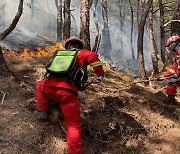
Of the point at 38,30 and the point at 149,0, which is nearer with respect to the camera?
the point at 149,0

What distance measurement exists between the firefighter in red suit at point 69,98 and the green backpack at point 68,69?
0.09m

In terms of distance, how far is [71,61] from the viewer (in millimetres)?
4535

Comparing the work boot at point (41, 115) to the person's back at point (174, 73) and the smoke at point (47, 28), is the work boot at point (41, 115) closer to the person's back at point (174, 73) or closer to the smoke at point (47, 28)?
the person's back at point (174, 73)

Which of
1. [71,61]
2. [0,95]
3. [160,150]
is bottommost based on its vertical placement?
[160,150]

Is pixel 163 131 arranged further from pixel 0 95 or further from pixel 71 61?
pixel 0 95

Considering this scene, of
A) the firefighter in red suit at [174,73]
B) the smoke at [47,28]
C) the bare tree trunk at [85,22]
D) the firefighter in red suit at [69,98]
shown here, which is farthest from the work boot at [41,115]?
the smoke at [47,28]

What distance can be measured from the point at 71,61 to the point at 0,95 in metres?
1.89

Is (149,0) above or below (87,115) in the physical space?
above

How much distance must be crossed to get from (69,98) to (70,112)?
8.7 inches

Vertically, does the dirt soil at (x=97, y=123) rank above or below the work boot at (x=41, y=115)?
below

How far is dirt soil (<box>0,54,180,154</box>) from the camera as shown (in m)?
4.65

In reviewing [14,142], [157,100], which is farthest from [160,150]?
[14,142]

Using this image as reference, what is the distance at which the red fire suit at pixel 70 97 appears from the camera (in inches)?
166

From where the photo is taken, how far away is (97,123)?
5359 mm
